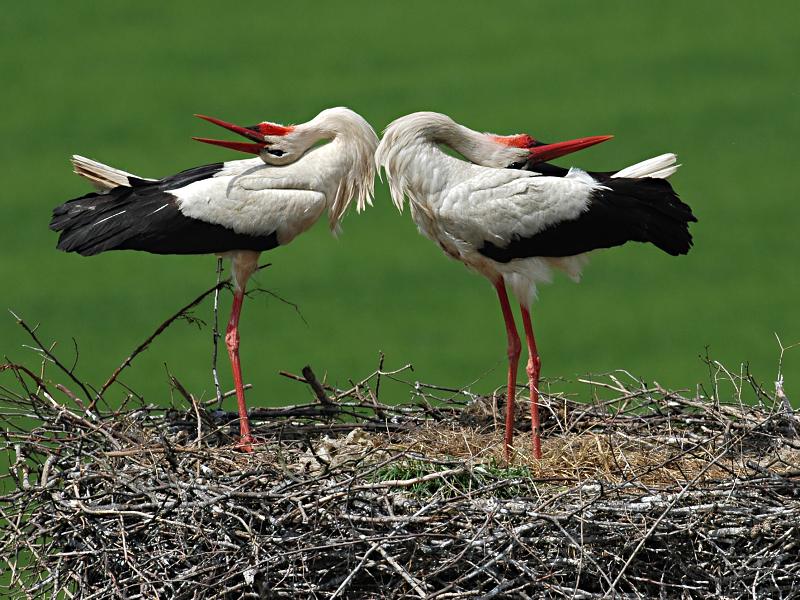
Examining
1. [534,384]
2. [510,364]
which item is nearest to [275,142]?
[510,364]

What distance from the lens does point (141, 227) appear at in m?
6.25

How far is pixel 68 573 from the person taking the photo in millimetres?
5250

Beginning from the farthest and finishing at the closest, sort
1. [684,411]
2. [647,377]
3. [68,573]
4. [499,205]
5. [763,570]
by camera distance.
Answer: [647,377] → [684,411] → [499,205] → [68,573] → [763,570]

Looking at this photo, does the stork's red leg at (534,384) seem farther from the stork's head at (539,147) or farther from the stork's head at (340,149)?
the stork's head at (340,149)

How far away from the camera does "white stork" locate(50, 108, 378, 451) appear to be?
6277 mm

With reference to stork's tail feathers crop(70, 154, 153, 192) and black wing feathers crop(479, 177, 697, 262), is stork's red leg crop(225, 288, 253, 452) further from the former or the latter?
black wing feathers crop(479, 177, 697, 262)

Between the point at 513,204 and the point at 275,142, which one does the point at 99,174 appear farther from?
the point at 513,204

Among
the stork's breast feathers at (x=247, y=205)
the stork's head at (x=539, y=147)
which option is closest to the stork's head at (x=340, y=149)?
the stork's breast feathers at (x=247, y=205)

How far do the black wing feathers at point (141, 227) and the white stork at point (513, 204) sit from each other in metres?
0.81

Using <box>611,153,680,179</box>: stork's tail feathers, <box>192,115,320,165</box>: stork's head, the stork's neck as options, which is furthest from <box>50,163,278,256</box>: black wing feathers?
<box>611,153,680,179</box>: stork's tail feathers

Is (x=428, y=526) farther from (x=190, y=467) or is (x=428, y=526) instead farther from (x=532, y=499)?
(x=190, y=467)

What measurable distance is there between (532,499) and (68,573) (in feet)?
5.27

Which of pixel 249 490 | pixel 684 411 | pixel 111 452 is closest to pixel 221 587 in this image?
pixel 249 490

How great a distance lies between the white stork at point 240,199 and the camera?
6.28 m
